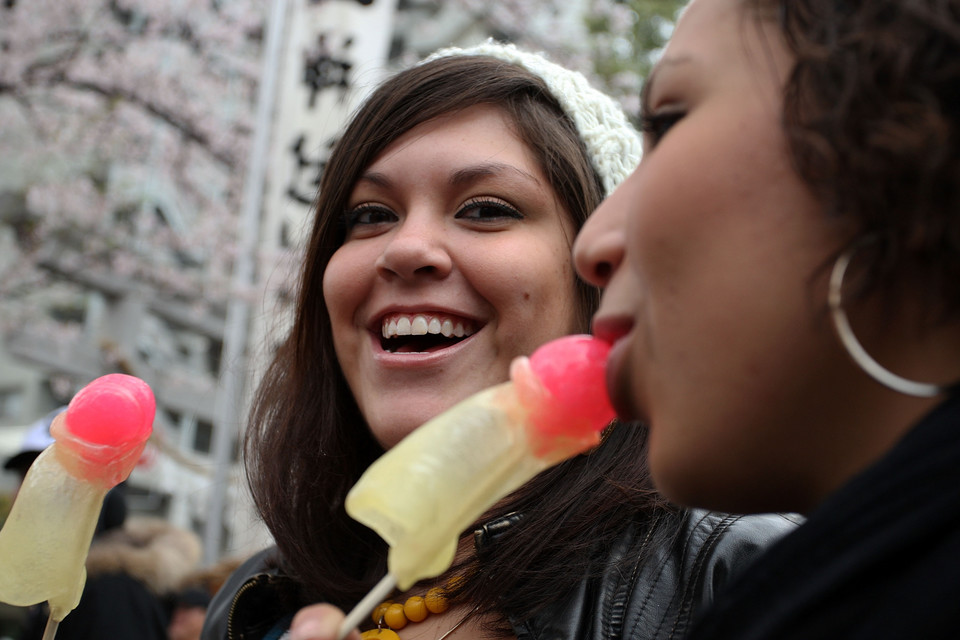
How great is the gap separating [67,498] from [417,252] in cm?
94

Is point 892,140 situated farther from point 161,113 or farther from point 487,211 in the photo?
point 161,113

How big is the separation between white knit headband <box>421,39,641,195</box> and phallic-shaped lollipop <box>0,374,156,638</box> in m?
1.40

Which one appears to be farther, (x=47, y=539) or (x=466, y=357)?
(x=466, y=357)

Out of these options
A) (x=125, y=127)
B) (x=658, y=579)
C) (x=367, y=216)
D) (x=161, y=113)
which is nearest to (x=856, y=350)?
(x=658, y=579)

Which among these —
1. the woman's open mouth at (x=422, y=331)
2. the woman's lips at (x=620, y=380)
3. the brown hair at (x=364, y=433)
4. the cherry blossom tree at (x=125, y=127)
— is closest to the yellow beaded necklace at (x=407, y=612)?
the brown hair at (x=364, y=433)

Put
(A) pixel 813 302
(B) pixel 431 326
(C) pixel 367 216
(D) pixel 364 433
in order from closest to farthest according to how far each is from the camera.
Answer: (A) pixel 813 302
(B) pixel 431 326
(C) pixel 367 216
(D) pixel 364 433

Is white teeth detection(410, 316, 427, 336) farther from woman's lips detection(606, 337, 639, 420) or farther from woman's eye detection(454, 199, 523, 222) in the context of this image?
woman's lips detection(606, 337, 639, 420)

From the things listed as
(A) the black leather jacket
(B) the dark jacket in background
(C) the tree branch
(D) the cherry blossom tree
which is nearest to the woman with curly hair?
(B) the dark jacket in background

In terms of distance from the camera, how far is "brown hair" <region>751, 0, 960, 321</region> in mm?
937

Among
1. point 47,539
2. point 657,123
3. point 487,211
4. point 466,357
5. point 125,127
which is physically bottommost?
point 125,127

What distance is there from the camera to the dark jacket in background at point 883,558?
836 millimetres

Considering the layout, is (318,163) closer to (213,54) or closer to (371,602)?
(213,54)

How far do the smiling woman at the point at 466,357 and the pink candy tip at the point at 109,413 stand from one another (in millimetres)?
614

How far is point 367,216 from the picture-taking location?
8.23 ft
